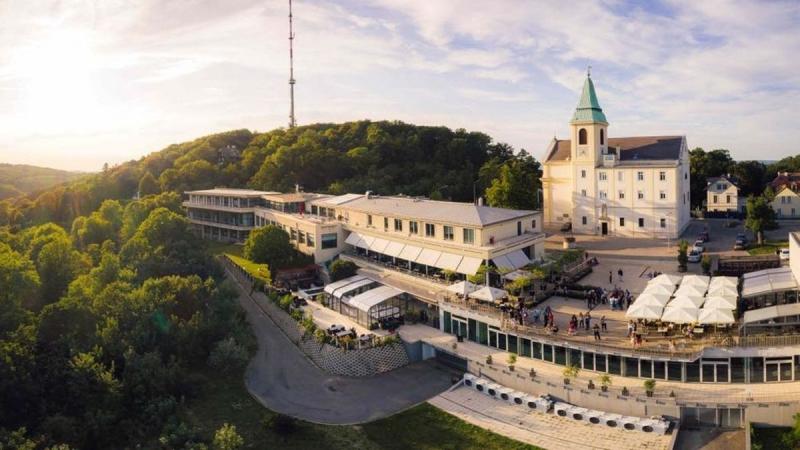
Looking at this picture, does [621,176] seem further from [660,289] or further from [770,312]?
[770,312]

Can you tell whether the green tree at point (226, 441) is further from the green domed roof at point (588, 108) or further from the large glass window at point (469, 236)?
the green domed roof at point (588, 108)

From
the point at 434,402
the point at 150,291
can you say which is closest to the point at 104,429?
the point at 150,291

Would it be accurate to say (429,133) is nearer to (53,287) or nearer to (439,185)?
(439,185)

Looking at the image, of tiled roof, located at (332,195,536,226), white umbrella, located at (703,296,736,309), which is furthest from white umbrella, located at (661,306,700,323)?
tiled roof, located at (332,195,536,226)

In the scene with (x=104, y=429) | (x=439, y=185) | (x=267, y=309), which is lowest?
(x=104, y=429)

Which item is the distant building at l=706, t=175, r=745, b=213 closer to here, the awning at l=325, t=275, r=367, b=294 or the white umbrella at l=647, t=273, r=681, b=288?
the white umbrella at l=647, t=273, r=681, b=288
